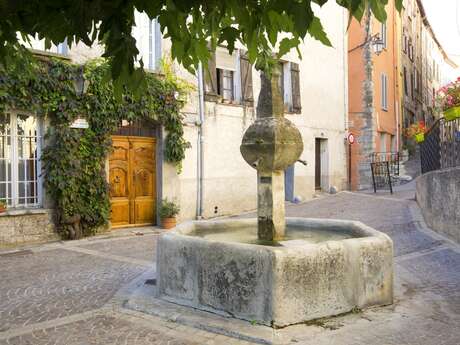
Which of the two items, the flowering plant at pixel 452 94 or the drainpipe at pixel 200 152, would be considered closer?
the flowering plant at pixel 452 94

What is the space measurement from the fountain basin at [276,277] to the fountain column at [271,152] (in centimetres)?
91

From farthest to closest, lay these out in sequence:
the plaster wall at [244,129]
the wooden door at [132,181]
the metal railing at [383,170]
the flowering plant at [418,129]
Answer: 1. the metal railing at [383,170]
2. the flowering plant at [418,129]
3. the plaster wall at [244,129]
4. the wooden door at [132,181]

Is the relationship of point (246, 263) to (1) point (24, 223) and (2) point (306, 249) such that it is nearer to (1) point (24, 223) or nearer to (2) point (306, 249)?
(2) point (306, 249)

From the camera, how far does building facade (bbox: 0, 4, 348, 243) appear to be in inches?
377

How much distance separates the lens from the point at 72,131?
9742mm

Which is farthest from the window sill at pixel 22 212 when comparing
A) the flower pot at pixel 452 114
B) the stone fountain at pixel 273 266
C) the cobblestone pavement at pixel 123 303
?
the flower pot at pixel 452 114

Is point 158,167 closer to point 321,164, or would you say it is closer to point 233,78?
point 233,78

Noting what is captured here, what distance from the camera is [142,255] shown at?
26.3ft

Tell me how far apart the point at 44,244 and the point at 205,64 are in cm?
777

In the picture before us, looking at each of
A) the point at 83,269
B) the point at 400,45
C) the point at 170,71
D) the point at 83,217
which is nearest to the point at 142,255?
the point at 83,269

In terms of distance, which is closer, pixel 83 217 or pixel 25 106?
pixel 25 106

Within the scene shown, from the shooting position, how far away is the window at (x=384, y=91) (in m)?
20.8

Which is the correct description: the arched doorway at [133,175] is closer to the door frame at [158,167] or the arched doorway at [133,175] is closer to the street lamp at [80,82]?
the door frame at [158,167]

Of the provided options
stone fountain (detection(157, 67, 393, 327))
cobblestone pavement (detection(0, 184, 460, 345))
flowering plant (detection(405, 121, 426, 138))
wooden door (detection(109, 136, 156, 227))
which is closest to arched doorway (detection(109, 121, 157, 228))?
wooden door (detection(109, 136, 156, 227))
